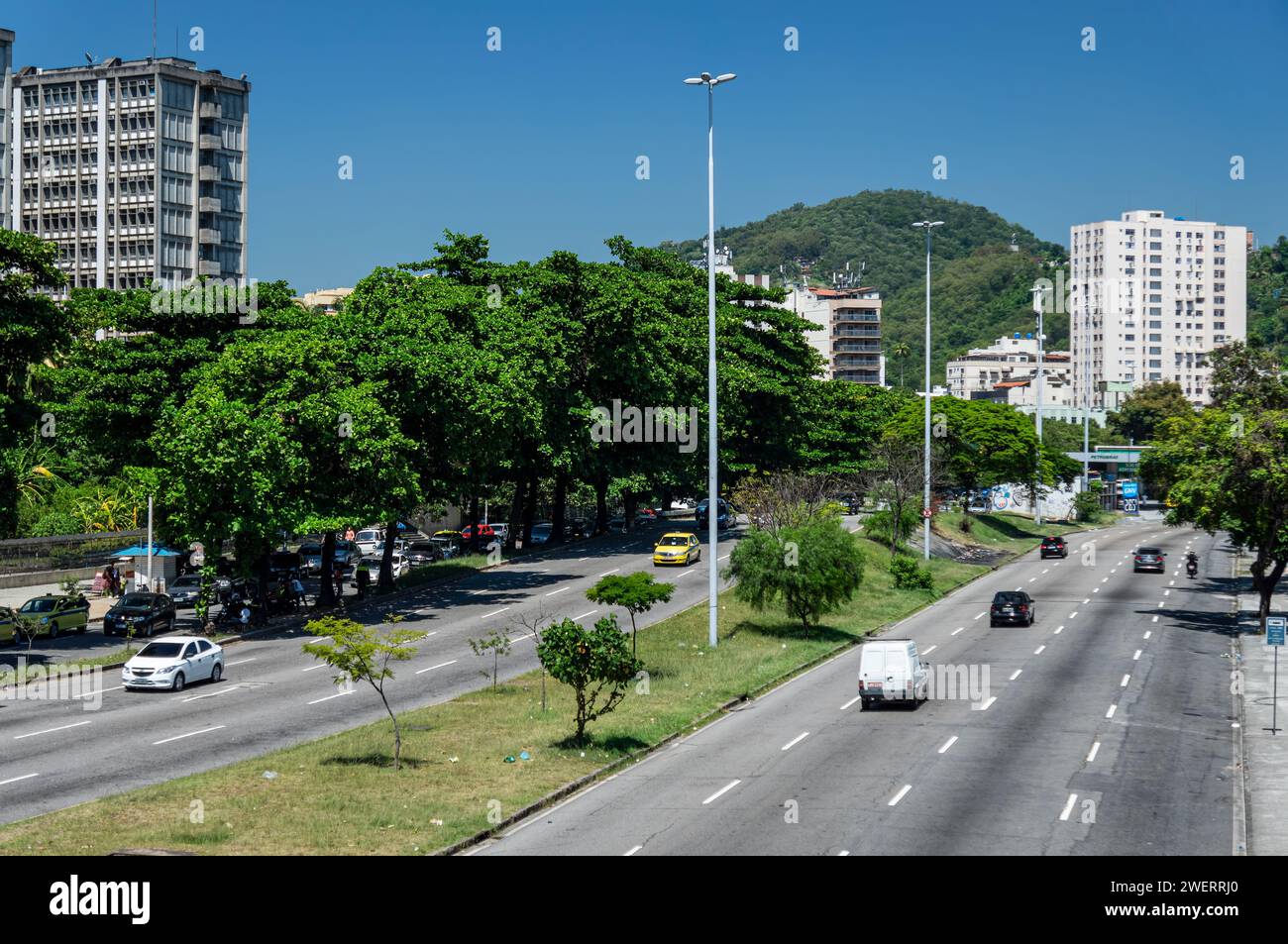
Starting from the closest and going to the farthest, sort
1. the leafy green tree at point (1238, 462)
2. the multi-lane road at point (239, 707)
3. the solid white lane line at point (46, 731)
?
the multi-lane road at point (239, 707) → the solid white lane line at point (46, 731) → the leafy green tree at point (1238, 462)

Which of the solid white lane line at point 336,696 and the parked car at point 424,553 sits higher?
the parked car at point 424,553

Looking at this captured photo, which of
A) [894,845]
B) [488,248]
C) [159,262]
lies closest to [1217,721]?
[894,845]

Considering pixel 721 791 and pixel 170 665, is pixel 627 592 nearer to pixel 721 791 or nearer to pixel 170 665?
pixel 170 665

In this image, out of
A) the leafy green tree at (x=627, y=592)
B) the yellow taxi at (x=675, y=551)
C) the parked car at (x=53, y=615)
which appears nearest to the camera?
the leafy green tree at (x=627, y=592)

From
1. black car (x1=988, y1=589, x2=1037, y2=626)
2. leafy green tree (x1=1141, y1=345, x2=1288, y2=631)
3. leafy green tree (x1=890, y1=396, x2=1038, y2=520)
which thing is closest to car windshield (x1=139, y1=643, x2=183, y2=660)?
black car (x1=988, y1=589, x2=1037, y2=626)

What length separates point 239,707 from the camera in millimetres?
38781

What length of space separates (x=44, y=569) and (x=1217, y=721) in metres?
56.5

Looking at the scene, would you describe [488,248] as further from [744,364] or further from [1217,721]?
[1217,721]

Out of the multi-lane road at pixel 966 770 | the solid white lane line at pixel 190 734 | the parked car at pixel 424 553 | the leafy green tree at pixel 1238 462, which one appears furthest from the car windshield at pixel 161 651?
the leafy green tree at pixel 1238 462

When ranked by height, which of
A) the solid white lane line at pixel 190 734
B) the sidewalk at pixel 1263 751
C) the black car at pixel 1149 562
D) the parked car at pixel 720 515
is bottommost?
the sidewalk at pixel 1263 751

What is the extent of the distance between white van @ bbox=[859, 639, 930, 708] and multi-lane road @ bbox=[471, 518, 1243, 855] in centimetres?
56

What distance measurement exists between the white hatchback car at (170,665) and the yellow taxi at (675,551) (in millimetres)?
30960

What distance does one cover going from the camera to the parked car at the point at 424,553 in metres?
80.7

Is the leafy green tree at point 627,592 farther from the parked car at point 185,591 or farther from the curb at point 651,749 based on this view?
the parked car at point 185,591
